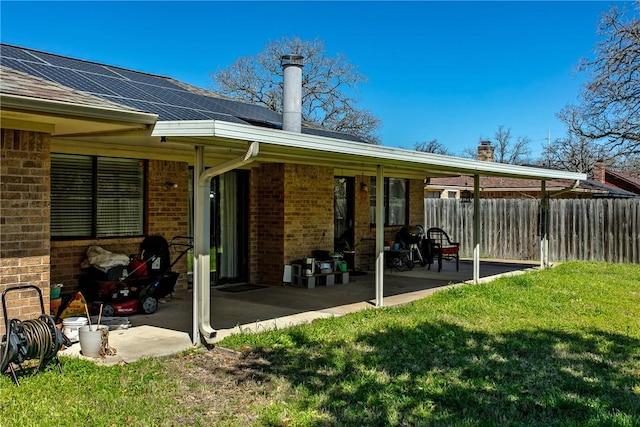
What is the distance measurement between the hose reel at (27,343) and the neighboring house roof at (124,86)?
8.47 feet

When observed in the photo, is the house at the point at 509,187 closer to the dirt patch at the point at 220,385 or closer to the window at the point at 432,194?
the window at the point at 432,194

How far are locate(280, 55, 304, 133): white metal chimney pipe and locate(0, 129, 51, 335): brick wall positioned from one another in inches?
183

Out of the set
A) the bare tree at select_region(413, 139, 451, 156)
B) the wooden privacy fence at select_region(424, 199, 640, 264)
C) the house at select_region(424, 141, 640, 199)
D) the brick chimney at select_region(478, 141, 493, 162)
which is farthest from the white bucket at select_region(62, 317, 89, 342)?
the bare tree at select_region(413, 139, 451, 156)

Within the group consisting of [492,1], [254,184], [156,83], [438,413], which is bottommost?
[438,413]

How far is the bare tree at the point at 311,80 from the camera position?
35375 mm

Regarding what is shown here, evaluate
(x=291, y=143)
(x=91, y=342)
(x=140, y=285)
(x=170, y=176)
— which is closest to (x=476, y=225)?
(x=170, y=176)

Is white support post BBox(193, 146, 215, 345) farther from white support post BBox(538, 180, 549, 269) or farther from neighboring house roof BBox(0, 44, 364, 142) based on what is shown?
white support post BBox(538, 180, 549, 269)

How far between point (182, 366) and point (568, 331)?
4890 mm

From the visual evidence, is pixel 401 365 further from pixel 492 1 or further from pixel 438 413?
pixel 492 1

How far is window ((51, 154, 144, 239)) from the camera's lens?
26.4ft

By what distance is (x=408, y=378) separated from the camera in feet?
17.6

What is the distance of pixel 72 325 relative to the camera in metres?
6.48

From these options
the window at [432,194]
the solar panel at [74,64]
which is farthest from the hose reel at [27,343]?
the window at [432,194]

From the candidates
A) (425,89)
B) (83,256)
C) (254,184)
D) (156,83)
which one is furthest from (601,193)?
(83,256)
